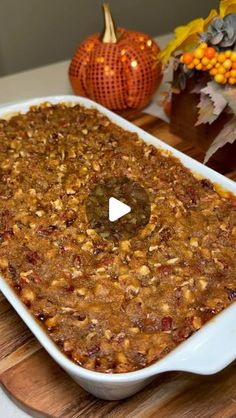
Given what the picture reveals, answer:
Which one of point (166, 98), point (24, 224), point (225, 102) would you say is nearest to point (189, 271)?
point (24, 224)

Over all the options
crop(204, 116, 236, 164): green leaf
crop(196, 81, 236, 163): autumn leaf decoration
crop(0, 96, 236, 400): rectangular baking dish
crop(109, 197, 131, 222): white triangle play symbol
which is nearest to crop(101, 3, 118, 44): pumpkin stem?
crop(196, 81, 236, 163): autumn leaf decoration

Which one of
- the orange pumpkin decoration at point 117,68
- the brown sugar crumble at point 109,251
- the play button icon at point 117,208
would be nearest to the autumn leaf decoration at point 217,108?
the brown sugar crumble at point 109,251

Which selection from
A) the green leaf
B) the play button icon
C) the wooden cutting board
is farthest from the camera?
the green leaf

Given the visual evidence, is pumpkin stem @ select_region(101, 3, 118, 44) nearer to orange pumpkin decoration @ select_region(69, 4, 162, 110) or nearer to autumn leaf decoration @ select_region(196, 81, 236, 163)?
orange pumpkin decoration @ select_region(69, 4, 162, 110)

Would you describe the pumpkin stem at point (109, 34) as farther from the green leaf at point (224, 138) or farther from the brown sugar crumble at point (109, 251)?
the green leaf at point (224, 138)

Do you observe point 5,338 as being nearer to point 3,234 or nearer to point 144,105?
point 3,234

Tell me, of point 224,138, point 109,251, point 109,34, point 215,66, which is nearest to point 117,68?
point 109,34
